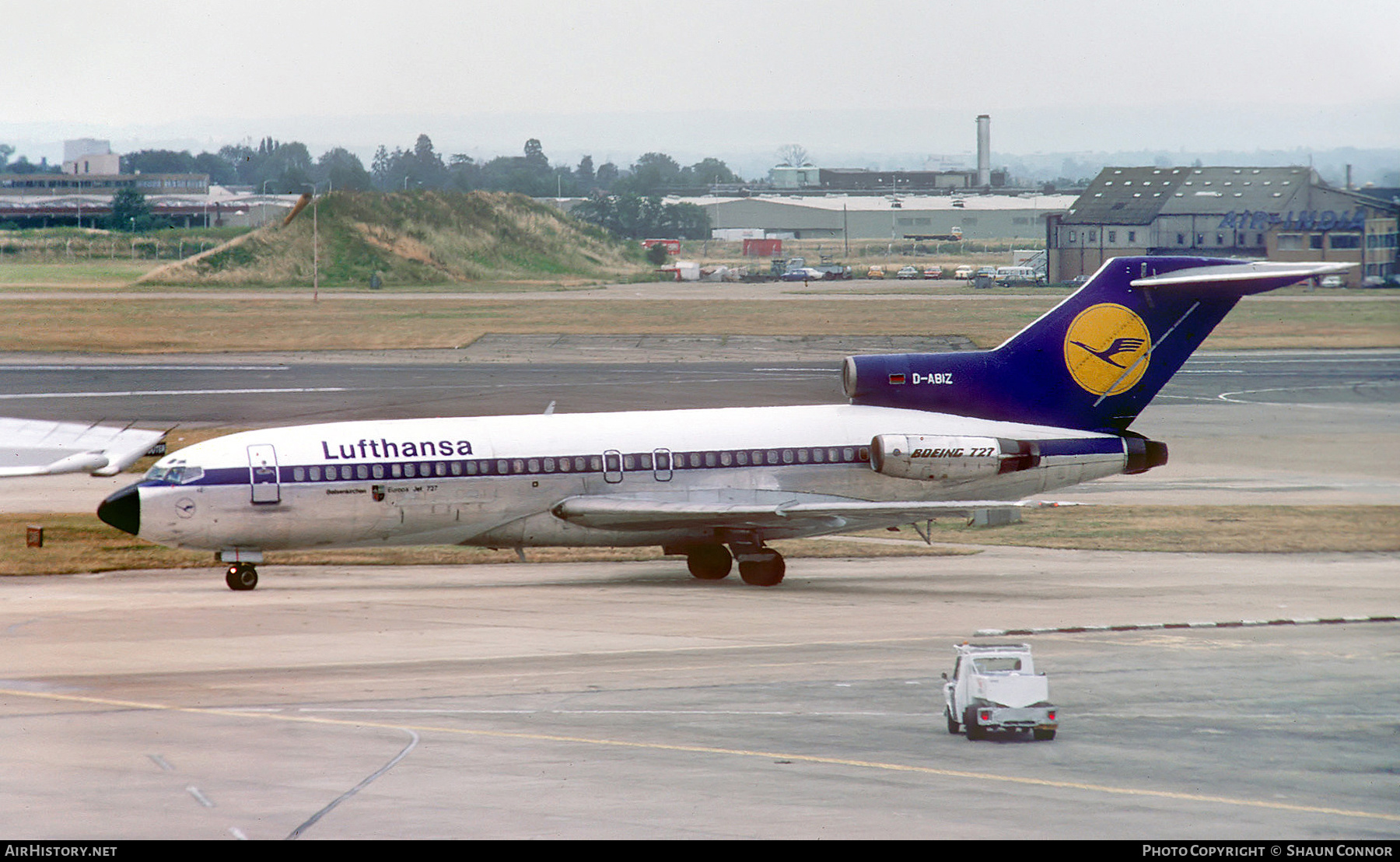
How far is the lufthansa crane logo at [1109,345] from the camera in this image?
3484 centimetres

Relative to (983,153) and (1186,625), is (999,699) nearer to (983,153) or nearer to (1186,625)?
(1186,625)

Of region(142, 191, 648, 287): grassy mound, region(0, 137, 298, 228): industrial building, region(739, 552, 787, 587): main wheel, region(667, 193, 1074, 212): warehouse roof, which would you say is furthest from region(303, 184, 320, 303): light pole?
region(739, 552, 787, 587): main wheel

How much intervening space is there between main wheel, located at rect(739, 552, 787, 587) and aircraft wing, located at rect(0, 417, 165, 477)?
16.2 meters

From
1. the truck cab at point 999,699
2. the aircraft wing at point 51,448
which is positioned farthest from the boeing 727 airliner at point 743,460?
the aircraft wing at point 51,448

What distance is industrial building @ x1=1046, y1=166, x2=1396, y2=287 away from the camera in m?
42.9

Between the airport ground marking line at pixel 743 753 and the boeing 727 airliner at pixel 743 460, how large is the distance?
365 inches

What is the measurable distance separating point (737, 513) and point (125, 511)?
1312cm

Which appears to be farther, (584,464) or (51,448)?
(584,464)

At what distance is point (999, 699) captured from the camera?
19.6 m

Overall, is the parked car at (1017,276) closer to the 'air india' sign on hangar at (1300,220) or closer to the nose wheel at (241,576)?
the 'air india' sign on hangar at (1300,220)

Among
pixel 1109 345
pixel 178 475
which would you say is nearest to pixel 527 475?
pixel 178 475

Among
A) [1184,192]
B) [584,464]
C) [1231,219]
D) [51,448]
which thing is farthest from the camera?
[1184,192]

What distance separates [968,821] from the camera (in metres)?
15.8

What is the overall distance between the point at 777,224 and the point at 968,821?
152921 millimetres
